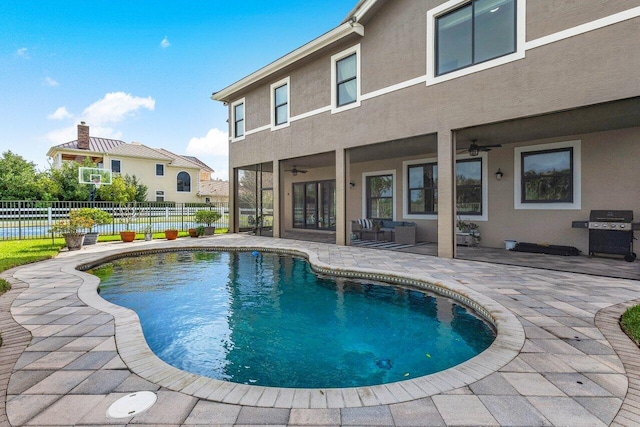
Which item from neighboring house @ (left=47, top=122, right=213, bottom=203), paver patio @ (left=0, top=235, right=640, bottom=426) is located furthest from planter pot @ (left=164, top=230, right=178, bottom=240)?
neighboring house @ (left=47, top=122, right=213, bottom=203)

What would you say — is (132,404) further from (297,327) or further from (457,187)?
(457,187)

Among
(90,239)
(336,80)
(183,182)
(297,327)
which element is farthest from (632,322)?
(183,182)

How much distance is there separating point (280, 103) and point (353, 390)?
1142 cm

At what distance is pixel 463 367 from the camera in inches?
103

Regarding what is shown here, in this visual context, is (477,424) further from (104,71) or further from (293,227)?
(104,71)

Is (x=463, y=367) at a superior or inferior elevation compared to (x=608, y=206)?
inferior

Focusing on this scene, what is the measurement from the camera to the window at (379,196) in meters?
12.2

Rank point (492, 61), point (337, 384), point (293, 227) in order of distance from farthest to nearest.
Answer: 1. point (293, 227)
2. point (492, 61)
3. point (337, 384)

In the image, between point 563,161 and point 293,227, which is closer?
point 563,161

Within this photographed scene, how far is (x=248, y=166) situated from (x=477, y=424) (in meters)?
13.2

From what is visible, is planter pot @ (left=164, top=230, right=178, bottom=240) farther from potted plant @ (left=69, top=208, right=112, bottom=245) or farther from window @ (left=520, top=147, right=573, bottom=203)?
window @ (left=520, top=147, right=573, bottom=203)

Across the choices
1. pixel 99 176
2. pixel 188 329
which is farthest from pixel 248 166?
pixel 99 176

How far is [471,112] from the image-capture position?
278 inches

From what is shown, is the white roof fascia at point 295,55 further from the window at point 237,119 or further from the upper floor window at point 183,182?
the upper floor window at point 183,182
